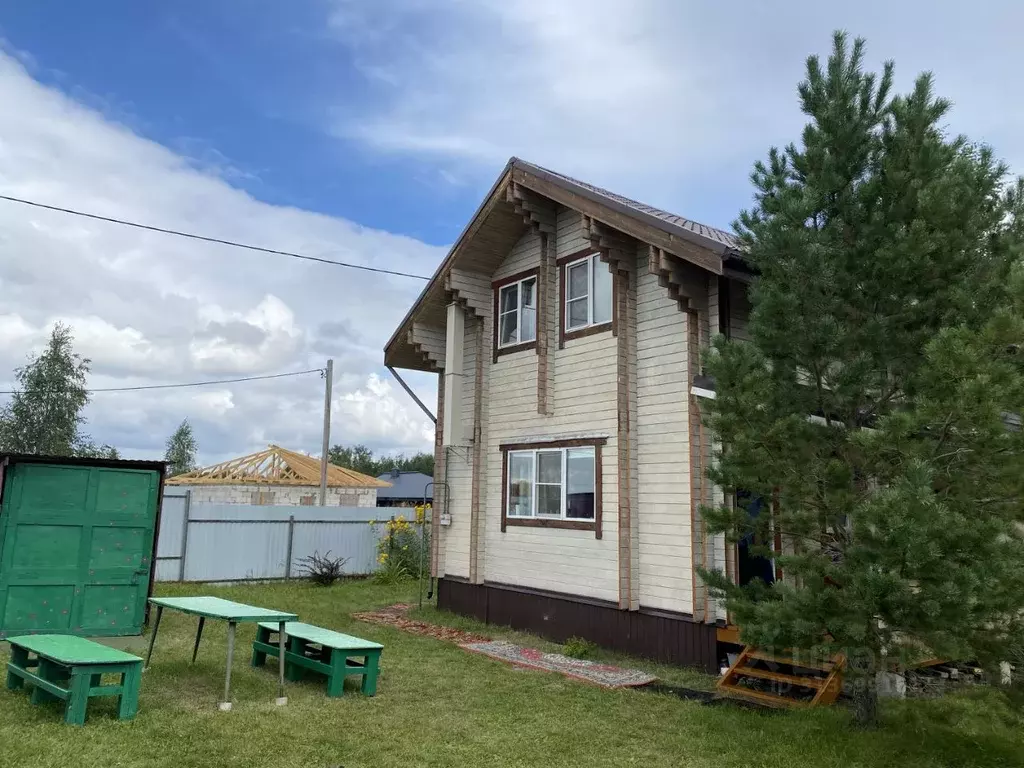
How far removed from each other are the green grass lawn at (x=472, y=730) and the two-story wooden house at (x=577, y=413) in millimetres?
2052

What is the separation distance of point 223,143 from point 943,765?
1306 centimetres

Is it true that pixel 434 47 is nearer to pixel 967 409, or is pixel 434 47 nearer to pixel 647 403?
pixel 647 403

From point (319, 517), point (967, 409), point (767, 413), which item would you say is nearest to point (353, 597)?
point (319, 517)

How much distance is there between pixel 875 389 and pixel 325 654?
601 centimetres

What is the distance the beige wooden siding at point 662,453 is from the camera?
9438mm

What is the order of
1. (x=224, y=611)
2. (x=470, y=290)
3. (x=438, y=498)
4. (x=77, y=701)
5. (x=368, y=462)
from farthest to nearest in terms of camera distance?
1. (x=368, y=462)
2. (x=438, y=498)
3. (x=470, y=290)
4. (x=224, y=611)
5. (x=77, y=701)

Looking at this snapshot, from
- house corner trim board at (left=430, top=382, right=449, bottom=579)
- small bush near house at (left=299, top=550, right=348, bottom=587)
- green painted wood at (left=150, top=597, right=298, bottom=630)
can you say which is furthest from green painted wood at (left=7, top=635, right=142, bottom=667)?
small bush near house at (left=299, top=550, right=348, bottom=587)

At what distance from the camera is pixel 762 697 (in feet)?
25.3

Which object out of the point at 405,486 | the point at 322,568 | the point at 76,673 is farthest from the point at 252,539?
the point at 405,486

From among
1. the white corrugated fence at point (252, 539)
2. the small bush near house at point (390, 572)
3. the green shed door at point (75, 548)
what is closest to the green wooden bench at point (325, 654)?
the green shed door at point (75, 548)

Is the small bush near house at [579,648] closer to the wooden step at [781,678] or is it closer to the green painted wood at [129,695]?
the wooden step at [781,678]

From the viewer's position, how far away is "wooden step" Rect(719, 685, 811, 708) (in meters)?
7.42

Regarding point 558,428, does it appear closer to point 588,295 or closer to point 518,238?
point 588,295

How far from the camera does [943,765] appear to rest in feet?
18.3
